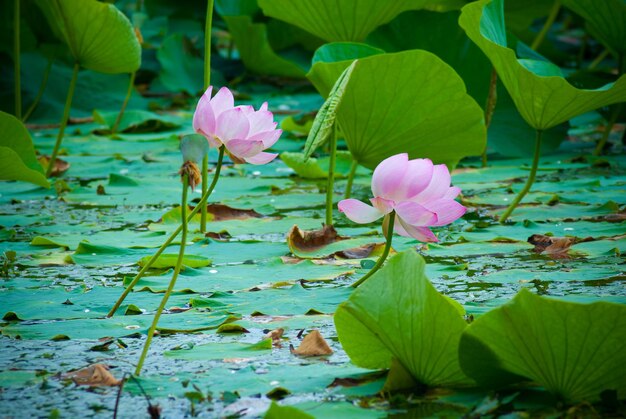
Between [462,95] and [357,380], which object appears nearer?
[357,380]

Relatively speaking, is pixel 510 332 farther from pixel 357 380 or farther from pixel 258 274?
pixel 258 274

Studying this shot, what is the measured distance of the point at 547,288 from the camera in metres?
1.36

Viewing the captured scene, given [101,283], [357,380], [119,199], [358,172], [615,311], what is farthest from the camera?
[358,172]

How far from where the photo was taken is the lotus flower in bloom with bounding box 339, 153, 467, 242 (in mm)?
1206

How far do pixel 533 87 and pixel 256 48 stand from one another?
2491 millimetres

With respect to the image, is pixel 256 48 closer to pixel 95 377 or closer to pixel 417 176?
pixel 417 176

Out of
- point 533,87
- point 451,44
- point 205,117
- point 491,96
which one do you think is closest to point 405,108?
point 533,87

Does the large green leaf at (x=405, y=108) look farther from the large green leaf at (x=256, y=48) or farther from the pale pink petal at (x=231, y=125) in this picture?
the large green leaf at (x=256, y=48)

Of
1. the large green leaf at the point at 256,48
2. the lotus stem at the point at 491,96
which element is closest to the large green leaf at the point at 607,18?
the lotus stem at the point at 491,96

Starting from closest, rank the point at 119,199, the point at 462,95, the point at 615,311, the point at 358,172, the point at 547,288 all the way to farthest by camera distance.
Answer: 1. the point at 615,311
2. the point at 547,288
3. the point at 462,95
4. the point at 119,199
5. the point at 358,172

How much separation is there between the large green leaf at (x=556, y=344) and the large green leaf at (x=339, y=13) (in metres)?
1.62

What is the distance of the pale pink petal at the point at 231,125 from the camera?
1.22 m

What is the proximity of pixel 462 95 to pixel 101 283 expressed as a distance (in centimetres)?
86

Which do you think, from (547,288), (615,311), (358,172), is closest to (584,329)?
(615,311)
